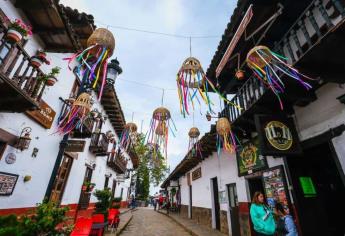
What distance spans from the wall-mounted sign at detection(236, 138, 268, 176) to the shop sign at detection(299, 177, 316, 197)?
1.19 metres

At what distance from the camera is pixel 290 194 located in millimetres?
4941

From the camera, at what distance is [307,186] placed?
4.89 metres

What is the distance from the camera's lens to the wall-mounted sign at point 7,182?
4719 millimetres

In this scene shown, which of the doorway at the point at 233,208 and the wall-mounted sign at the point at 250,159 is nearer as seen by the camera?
the wall-mounted sign at the point at 250,159

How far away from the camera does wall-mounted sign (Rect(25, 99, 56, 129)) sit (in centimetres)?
581

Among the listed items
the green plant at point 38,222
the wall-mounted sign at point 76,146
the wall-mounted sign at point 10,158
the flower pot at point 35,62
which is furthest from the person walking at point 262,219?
the flower pot at point 35,62

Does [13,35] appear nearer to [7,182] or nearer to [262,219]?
[7,182]

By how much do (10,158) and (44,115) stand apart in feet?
5.91

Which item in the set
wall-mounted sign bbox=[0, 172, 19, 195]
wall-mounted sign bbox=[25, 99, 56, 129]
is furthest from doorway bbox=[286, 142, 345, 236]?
wall-mounted sign bbox=[25, 99, 56, 129]

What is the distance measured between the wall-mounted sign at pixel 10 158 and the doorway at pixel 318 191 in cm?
784

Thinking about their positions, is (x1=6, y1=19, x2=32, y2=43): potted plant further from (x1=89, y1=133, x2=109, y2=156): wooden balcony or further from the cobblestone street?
the cobblestone street

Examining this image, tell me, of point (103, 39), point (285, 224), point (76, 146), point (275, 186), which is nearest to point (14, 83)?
point (103, 39)

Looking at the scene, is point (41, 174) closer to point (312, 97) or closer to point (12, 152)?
point (12, 152)

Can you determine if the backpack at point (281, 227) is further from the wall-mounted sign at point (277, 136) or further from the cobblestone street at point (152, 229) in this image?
the cobblestone street at point (152, 229)
